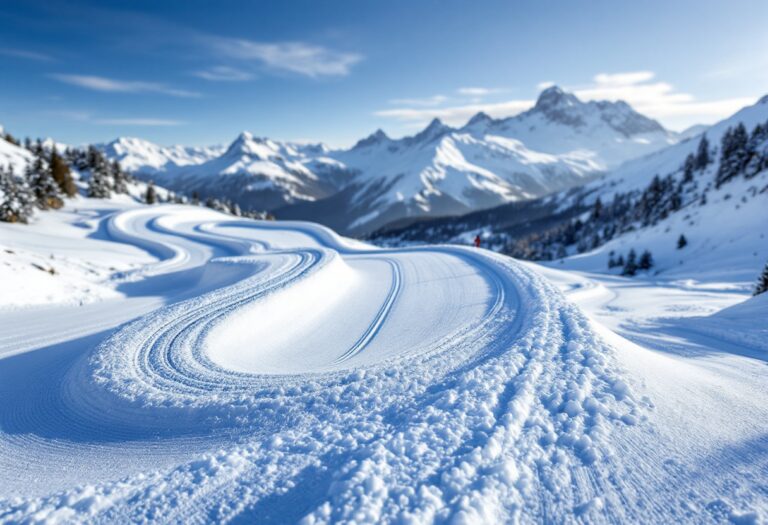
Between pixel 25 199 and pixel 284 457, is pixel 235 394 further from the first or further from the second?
pixel 25 199

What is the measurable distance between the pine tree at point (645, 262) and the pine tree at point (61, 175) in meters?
66.9

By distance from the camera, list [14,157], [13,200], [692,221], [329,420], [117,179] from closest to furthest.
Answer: [329,420] → [13,200] → [692,221] → [14,157] → [117,179]

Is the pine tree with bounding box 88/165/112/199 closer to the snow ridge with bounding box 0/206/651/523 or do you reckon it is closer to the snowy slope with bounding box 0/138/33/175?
the snowy slope with bounding box 0/138/33/175

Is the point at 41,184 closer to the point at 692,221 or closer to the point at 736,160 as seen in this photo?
the point at 692,221

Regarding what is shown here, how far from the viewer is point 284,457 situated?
3.91m

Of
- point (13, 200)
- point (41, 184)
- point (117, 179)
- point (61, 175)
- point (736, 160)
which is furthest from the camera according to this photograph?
point (117, 179)

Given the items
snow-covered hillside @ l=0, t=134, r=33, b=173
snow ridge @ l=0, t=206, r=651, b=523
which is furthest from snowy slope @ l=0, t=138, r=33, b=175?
snow ridge @ l=0, t=206, r=651, b=523

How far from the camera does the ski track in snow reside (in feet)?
10.9

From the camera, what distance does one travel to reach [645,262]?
34.1m

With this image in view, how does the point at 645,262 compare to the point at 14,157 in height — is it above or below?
below

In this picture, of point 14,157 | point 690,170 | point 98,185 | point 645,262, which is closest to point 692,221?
point 645,262

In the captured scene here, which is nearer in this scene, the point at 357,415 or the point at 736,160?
the point at 357,415

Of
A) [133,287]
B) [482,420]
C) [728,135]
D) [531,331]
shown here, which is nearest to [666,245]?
[531,331]

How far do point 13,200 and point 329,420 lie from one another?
36.2 meters
